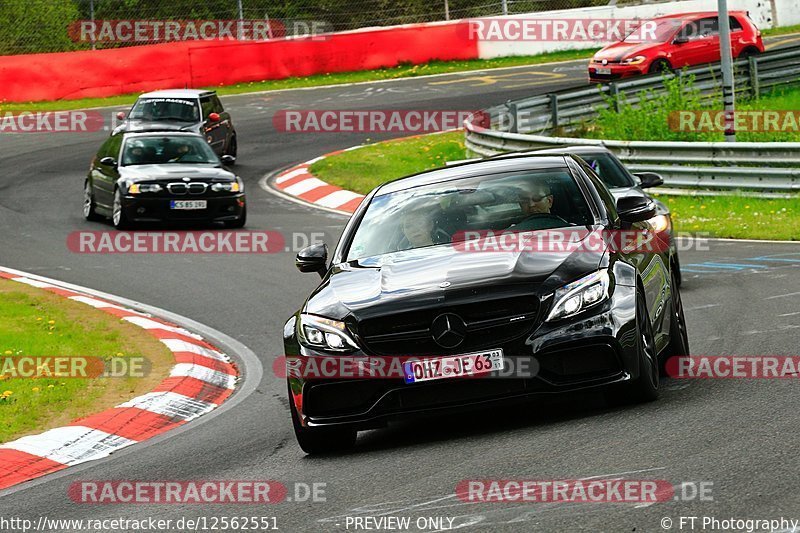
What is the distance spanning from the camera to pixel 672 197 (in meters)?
21.6

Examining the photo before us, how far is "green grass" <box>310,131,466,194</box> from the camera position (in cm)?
2548

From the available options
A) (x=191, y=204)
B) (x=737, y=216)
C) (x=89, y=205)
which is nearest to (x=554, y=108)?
(x=737, y=216)

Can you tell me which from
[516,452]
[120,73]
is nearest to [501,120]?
[120,73]

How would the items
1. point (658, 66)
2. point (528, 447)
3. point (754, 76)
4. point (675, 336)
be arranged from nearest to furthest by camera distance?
point (528, 447) < point (675, 336) < point (754, 76) < point (658, 66)

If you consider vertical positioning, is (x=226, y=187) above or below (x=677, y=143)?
above

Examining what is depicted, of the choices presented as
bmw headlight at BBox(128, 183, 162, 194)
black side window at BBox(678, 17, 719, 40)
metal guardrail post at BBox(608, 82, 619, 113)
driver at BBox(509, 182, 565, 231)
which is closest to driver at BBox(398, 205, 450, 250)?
driver at BBox(509, 182, 565, 231)

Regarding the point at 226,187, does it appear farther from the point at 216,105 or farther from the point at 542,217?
the point at 542,217

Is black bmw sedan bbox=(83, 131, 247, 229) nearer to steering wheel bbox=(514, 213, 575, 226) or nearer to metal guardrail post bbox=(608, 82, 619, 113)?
metal guardrail post bbox=(608, 82, 619, 113)

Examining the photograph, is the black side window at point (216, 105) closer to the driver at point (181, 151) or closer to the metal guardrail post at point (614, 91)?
the driver at point (181, 151)

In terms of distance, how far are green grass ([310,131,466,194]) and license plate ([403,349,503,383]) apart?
1726 centimetres

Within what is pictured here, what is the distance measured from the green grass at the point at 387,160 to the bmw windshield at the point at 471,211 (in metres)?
15.6

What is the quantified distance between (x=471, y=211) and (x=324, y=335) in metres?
1.46

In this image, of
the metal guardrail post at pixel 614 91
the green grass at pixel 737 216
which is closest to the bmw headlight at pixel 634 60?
the metal guardrail post at pixel 614 91

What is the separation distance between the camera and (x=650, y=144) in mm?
21609
